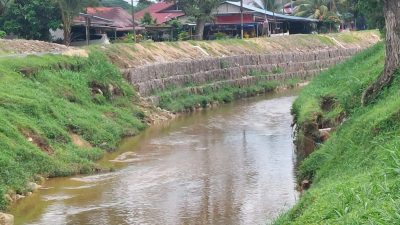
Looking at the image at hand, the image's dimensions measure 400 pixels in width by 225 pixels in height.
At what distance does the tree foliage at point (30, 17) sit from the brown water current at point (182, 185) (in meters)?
18.4

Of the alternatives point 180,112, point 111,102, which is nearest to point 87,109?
point 111,102

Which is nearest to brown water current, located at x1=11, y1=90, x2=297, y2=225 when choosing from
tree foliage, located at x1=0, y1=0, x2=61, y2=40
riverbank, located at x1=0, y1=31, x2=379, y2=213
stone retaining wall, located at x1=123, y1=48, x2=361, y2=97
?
riverbank, located at x1=0, y1=31, x2=379, y2=213

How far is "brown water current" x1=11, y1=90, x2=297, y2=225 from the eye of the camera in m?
17.6

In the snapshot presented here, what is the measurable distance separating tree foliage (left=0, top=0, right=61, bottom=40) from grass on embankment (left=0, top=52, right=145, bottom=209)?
979cm

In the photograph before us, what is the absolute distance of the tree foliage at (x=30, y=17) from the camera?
4706cm

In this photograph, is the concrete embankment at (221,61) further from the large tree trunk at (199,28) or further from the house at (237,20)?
the house at (237,20)

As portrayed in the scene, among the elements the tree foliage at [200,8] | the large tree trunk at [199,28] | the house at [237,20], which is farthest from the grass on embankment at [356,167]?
the house at [237,20]

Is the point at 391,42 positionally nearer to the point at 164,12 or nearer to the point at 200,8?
the point at 200,8

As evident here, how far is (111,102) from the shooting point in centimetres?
3572

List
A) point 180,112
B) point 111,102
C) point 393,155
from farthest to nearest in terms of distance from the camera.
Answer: point 180,112 < point 111,102 < point 393,155

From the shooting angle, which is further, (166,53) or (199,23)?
(199,23)

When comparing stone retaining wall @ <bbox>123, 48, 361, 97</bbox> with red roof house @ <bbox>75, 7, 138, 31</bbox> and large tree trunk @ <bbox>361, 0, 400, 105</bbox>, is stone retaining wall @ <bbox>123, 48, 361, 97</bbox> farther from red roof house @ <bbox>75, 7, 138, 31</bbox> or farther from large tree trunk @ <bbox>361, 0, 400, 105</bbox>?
large tree trunk @ <bbox>361, 0, 400, 105</bbox>

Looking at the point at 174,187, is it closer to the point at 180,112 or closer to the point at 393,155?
the point at 393,155

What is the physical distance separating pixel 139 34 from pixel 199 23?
5199mm
